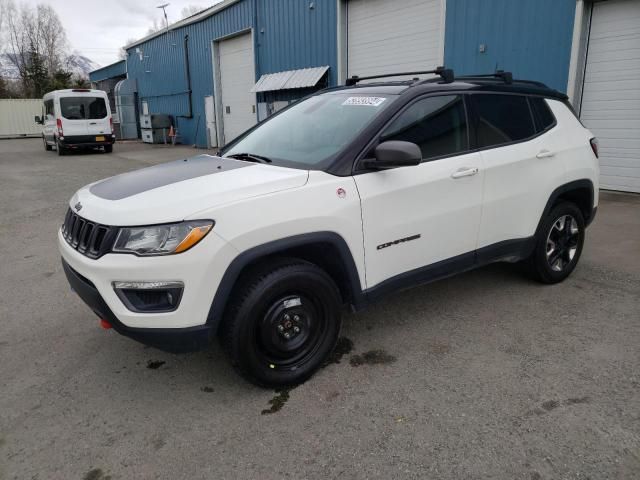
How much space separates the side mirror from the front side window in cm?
25

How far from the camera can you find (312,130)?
138 inches

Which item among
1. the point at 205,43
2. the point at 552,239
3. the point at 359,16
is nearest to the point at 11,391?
the point at 552,239

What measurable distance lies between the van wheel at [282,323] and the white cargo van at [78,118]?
17.8 meters

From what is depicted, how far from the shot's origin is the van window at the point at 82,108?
57.9 ft

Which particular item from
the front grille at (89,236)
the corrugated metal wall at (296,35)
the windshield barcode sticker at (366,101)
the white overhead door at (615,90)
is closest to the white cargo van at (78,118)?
the corrugated metal wall at (296,35)

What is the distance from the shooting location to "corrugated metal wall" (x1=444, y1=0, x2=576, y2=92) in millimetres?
8305

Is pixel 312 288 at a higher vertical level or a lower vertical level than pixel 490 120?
lower

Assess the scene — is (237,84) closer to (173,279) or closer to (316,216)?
(316,216)

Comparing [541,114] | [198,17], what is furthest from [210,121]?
[541,114]

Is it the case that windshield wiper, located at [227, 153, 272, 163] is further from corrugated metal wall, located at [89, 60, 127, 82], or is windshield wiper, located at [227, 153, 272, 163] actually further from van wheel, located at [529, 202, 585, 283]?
corrugated metal wall, located at [89, 60, 127, 82]

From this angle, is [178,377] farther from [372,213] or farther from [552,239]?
[552,239]

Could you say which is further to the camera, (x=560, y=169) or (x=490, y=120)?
(x=560, y=169)

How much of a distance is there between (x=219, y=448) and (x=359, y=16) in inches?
465

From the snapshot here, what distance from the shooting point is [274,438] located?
2.51m
